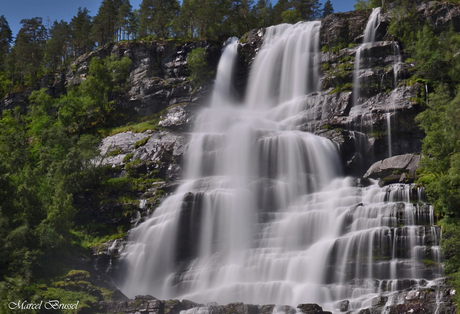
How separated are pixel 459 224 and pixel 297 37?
32650mm

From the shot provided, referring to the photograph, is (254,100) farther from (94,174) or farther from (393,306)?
(393,306)

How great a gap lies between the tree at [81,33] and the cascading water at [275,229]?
35.5 meters

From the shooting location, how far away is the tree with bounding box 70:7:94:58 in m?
71.1

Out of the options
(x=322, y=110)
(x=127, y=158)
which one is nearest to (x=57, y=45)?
(x=127, y=158)

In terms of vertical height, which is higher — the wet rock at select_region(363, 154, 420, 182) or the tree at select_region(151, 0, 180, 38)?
the tree at select_region(151, 0, 180, 38)

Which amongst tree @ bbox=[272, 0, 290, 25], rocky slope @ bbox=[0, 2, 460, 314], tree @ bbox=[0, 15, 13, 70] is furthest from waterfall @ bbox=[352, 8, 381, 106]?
tree @ bbox=[0, 15, 13, 70]

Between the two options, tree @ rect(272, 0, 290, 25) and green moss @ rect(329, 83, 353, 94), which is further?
tree @ rect(272, 0, 290, 25)

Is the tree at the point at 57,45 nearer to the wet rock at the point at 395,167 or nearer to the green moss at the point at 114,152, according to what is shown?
the green moss at the point at 114,152

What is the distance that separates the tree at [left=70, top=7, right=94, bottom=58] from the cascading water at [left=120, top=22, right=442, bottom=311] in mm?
35499

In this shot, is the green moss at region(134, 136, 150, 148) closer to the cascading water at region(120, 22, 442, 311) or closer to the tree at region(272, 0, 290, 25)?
the cascading water at region(120, 22, 442, 311)

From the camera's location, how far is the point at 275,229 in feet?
102

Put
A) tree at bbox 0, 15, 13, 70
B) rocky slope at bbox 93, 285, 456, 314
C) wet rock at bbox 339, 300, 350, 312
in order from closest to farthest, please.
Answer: rocky slope at bbox 93, 285, 456, 314, wet rock at bbox 339, 300, 350, 312, tree at bbox 0, 15, 13, 70

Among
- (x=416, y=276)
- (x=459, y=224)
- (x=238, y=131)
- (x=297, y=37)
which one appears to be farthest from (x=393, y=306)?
(x=297, y=37)

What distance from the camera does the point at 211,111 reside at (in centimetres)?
4925
